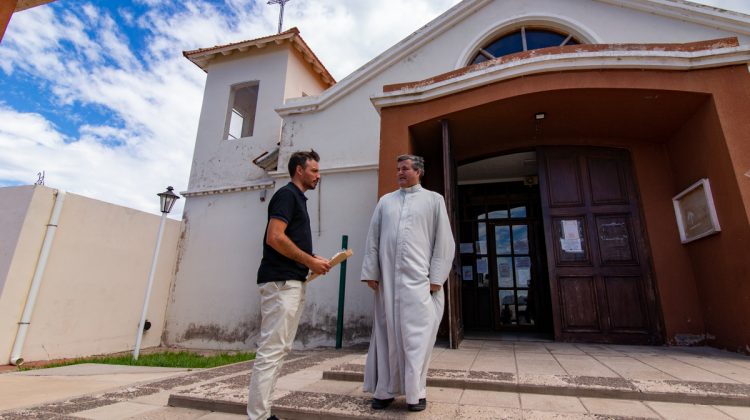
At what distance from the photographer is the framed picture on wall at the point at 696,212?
14.2 ft

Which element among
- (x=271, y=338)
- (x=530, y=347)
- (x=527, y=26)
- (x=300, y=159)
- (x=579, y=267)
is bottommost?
(x=530, y=347)

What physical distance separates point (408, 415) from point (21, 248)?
6944mm

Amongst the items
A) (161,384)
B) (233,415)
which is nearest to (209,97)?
(161,384)

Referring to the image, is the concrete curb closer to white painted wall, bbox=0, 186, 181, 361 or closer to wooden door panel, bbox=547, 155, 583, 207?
wooden door panel, bbox=547, 155, 583, 207

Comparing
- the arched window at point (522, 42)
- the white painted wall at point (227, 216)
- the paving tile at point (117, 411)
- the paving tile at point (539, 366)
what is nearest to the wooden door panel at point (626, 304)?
the paving tile at point (539, 366)

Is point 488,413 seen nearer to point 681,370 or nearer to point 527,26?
point 681,370

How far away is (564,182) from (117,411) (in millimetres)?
6119

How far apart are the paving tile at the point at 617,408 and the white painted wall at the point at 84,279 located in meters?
7.83

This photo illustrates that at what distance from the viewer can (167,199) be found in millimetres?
7102

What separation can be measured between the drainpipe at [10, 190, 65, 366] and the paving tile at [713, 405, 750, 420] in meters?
8.57

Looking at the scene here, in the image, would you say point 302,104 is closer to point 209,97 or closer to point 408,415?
point 209,97

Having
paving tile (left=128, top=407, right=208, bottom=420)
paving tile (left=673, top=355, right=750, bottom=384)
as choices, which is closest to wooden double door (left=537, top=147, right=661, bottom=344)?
paving tile (left=673, top=355, right=750, bottom=384)

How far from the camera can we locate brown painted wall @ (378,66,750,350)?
4039 millimetres

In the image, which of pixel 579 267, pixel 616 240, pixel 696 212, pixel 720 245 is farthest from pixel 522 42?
pixel 720 245
